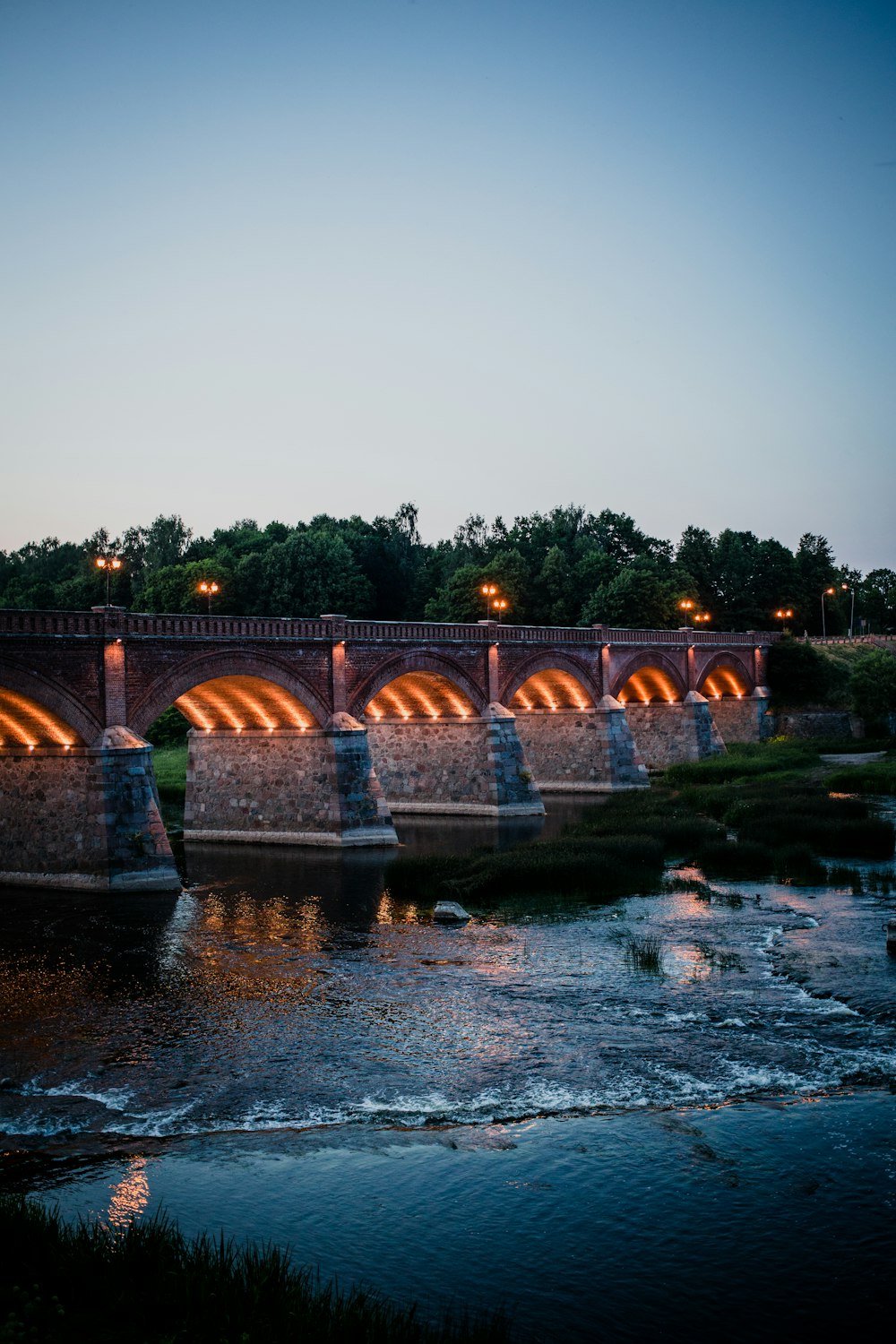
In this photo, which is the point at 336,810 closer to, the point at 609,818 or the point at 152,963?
the point at 609,818

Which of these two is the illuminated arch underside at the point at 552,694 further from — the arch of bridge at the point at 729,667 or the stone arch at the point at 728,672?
the stone arch at the point at 728,672

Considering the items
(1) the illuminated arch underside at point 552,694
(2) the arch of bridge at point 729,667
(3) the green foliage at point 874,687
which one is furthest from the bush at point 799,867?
(3) the green foliage at point 874,687

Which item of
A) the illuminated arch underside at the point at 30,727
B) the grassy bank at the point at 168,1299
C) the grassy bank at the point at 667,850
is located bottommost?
the grassy bank at the point at 667,850

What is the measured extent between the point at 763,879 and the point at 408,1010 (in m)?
14.6

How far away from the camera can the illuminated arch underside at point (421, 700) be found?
49312 mm

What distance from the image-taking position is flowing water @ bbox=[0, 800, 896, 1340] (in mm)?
11430

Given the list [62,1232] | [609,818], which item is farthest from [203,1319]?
[609,818]

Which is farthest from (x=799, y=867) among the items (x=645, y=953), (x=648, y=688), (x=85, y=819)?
(x=648, y=688)

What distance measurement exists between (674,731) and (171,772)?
28.9 meters

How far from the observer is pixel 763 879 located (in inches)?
1229

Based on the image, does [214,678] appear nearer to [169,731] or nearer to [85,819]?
[85,819]

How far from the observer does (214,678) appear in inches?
1479

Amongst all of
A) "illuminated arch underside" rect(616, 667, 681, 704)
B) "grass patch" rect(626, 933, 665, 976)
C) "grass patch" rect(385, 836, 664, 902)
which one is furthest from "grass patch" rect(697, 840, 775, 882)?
"illuminated arch underside" rect(616, 667, 681, 704)

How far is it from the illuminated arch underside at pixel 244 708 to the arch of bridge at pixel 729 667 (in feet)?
114
